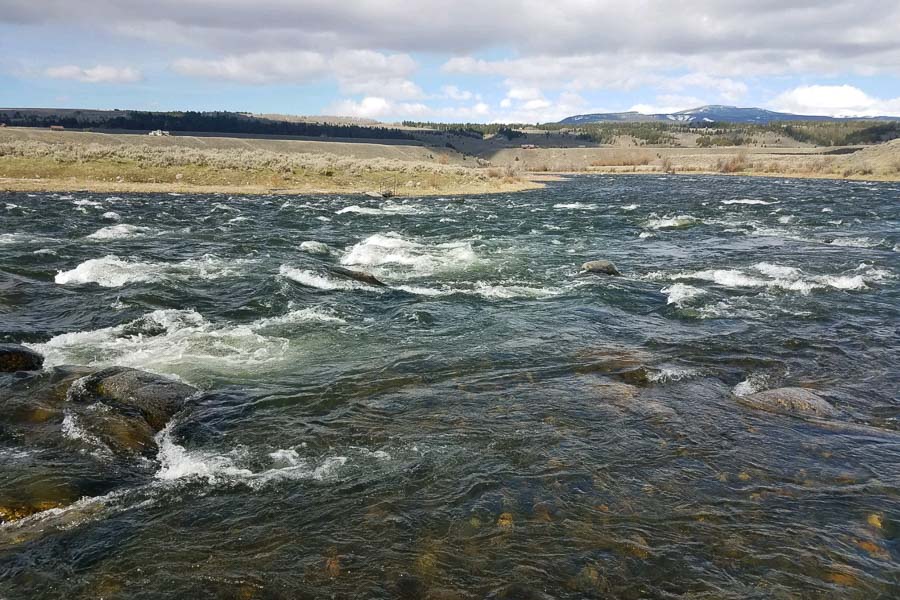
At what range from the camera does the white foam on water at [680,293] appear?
17330 mm

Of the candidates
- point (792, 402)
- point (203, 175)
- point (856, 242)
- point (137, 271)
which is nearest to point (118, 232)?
point (137, 271)

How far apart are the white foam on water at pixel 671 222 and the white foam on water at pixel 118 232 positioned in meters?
27.7

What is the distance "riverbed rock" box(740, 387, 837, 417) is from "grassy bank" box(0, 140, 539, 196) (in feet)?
161

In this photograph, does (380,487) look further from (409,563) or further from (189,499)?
(189,499)

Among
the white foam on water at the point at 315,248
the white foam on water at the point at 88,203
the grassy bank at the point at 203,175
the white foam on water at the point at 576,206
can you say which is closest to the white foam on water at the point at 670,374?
the white foam on water at the point at 315,248

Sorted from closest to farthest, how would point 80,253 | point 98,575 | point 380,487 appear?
point 98,575 < point 380,487 < point 80,253

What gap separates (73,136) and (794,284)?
4225 inches

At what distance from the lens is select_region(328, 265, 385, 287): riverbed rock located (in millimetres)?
19667

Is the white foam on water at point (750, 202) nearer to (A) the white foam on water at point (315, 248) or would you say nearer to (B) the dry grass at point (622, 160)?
(A) the white foam on water at point (315, 248)

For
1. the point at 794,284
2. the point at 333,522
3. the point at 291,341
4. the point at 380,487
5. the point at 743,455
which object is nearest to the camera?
the point at 333,522

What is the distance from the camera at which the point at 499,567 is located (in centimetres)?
615

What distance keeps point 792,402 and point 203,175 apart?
185ft

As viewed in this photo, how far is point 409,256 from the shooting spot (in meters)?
25.5

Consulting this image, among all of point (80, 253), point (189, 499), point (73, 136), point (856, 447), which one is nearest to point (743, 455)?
point (856, 447)
